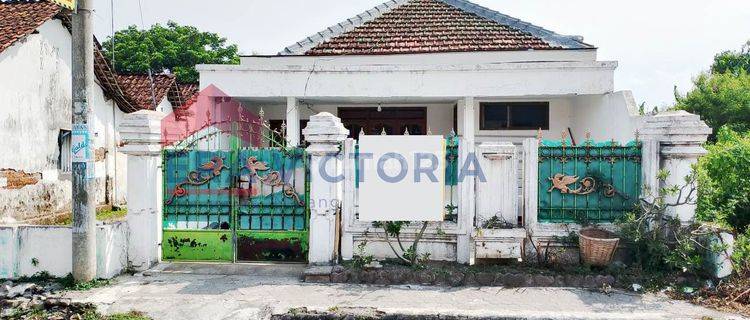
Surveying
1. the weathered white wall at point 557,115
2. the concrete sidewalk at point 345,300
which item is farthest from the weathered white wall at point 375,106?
the concrete sidewalk at point 345,300

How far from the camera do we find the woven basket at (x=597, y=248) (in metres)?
5.68

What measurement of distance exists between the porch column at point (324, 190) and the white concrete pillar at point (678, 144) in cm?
397

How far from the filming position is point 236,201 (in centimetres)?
630

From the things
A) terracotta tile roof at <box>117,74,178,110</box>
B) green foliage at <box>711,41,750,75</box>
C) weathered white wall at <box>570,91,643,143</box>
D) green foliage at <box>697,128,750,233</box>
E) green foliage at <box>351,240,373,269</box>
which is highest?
green foliage at <box>711,41,750,75</box>

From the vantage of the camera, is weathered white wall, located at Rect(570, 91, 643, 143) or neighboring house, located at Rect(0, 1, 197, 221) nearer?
weathered white wall, located at Rect(570, 91, 643, 143)

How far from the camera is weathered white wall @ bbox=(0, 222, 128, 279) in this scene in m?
5.68

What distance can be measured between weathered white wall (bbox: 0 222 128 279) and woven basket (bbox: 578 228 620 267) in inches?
229

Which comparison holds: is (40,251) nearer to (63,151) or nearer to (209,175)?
(209,175)

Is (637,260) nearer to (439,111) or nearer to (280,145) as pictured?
(280,145)

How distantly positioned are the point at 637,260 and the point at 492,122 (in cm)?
544

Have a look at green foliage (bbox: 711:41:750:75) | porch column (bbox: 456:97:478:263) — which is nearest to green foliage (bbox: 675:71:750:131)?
green foliage (bbox: 711:41:750:75)

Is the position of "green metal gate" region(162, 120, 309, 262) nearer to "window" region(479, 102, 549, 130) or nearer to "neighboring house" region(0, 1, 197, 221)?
"neighboring house" region(0, 1, 197, 221)

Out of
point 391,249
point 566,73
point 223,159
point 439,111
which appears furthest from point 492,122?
point 223,159

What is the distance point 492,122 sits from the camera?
10.9 meters
